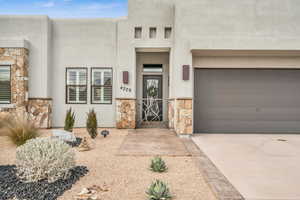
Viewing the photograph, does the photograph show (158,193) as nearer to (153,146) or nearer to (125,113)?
(153,146)

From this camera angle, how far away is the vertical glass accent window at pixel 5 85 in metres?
7.38

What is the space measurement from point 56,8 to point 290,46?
19520 millimetres

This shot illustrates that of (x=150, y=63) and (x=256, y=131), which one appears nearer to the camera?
(x=256, y=131)

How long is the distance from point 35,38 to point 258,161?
8.72m

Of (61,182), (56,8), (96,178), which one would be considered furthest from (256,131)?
(56,8)

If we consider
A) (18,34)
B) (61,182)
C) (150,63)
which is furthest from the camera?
(150,63)

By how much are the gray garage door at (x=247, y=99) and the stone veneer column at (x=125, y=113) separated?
2508 mm

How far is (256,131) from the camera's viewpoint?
7016 mm

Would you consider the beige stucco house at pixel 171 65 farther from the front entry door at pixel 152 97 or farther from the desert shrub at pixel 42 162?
the desert shrub at pixel 42 162

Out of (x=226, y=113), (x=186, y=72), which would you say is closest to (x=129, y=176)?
(x=186, y=72)

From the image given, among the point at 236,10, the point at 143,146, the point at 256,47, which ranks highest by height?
the point at 236,10

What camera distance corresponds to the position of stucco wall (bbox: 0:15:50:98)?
7711 mm

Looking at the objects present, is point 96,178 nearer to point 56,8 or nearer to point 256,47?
point 256,47

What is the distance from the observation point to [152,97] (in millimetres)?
9148
